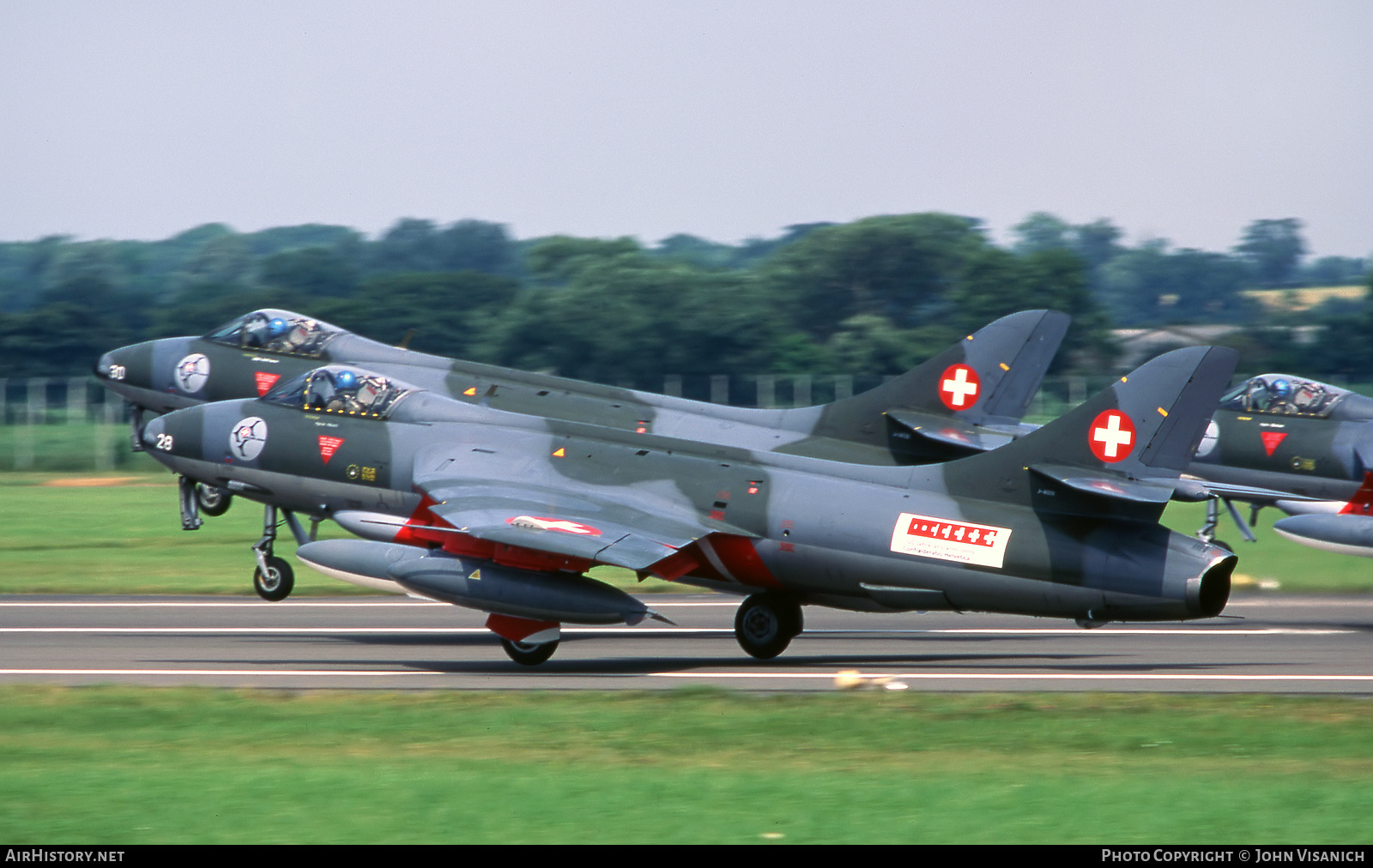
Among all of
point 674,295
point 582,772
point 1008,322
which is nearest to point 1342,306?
point 674,295

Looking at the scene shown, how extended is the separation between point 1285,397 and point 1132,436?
430 inches

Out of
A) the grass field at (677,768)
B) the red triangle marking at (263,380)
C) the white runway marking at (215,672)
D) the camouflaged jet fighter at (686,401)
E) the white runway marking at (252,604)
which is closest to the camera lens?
the grass field at (677,768)

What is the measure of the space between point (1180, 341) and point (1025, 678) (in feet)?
200

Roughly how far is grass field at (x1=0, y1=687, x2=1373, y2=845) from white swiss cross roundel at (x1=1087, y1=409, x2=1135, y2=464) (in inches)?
105

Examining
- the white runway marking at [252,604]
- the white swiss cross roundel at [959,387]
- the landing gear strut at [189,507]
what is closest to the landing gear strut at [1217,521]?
the white swiss cross roundel at [959,387]

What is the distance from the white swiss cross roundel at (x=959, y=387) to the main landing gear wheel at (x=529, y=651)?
8.82 metres

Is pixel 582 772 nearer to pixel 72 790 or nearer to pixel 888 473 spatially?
pixel 72 790

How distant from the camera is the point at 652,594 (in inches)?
1034

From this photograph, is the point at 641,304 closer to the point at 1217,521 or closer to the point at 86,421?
the point at 86,421

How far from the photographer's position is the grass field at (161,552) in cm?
2398

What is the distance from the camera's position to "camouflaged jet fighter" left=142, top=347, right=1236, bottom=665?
16.4 m

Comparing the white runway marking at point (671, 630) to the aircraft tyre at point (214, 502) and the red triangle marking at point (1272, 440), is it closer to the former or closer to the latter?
the aircraft tyre at point (214, 502)

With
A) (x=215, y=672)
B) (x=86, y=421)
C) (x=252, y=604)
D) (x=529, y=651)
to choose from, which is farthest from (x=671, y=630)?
(x=86, y=421)

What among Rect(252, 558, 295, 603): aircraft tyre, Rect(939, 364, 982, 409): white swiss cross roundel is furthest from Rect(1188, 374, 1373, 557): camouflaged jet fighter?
Rect(252, 558, 295, 603): aircraft tyre
